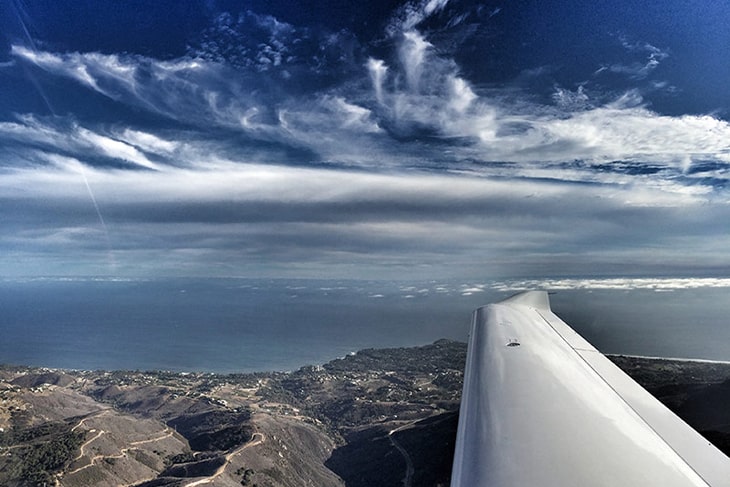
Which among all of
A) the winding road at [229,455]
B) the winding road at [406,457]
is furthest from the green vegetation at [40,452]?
the winding road at [406,457]

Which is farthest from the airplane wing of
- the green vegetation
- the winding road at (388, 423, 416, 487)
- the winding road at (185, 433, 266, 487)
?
the green vegetation

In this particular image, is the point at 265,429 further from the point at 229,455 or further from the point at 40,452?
the point at 40,452

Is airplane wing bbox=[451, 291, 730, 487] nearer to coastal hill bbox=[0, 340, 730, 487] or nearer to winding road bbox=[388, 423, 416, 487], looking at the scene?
coastal hill bbox=[0, 340, 730, 487]

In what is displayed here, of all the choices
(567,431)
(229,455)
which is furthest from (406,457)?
(567,431)

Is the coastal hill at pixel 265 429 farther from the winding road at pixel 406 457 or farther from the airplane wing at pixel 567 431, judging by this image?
the airplane wing at pixel 567 431

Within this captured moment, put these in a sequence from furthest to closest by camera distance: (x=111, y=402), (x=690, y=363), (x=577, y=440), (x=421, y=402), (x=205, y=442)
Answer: (x=111, y=402) → (x=421, y=402) → (x=205, y=442) → (x=690, y=363) → (x=577, y=440)

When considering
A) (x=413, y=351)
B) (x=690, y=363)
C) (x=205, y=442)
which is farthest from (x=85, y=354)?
(x=690, y=363)

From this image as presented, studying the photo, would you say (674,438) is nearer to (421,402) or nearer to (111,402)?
(421,402)
